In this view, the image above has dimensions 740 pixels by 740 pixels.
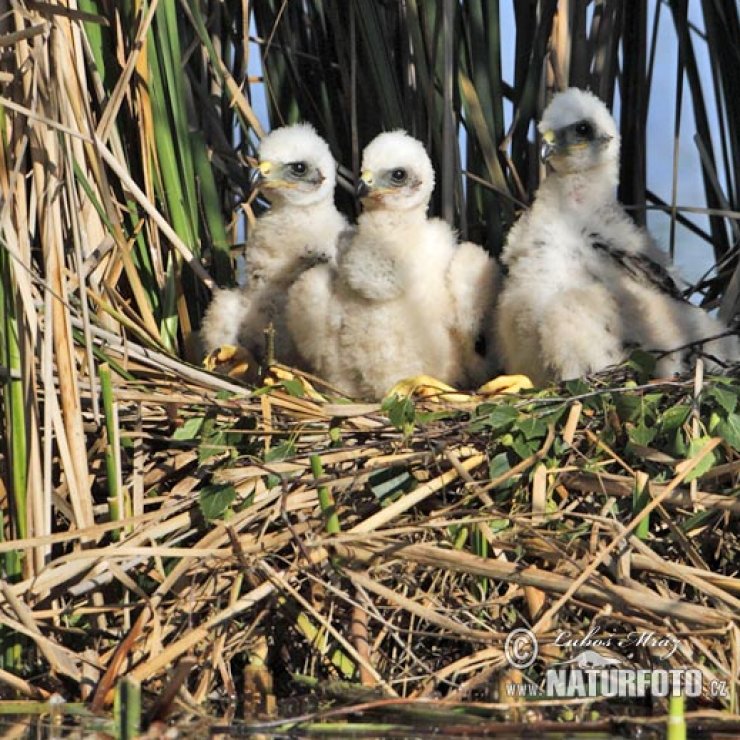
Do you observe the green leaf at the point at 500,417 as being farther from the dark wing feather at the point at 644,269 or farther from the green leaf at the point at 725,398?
the dark wing feather at the point at 644,269

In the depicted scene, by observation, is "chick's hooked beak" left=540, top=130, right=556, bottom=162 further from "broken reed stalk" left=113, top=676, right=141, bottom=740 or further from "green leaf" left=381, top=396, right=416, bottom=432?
"broken reed stalk" left=113, top=676, right=141, bottom=740

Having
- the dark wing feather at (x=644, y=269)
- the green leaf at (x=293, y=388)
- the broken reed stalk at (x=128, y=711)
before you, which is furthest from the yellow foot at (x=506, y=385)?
the broken reed stalk at (x=128, y=711)

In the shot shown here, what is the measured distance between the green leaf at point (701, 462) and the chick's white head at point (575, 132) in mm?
1455

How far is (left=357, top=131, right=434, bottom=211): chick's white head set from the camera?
5246 mm

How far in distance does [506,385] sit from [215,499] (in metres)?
1.15

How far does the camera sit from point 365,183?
17.4 ft

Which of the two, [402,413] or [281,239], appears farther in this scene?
[281,239]

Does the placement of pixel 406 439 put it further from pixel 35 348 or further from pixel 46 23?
pixel 46 23

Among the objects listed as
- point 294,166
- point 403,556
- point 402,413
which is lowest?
point 403,556

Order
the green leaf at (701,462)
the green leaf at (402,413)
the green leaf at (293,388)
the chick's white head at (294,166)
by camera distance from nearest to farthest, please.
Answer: the green leaf at (701,462) → the green leaf at (402,413) → the green leaf at (293,388) → the chick's white head at (294,166)

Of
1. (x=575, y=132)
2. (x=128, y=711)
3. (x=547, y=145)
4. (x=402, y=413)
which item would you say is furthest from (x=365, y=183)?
(x=128, y=711)

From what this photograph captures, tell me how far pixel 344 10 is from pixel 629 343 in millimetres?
1957

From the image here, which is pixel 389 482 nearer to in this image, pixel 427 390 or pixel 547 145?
pixel 427 390

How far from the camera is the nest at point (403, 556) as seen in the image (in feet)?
12.3
